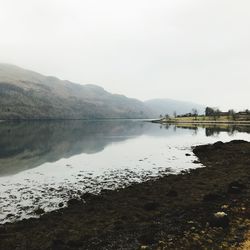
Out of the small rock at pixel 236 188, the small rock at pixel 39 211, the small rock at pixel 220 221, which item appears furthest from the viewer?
the small rock at pixel 236 188

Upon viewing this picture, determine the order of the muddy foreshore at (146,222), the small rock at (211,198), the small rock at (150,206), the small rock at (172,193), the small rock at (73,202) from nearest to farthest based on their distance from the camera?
the muddy foreshore at (146,222), the small rock at (150,206), the small rock at (211,198), the small rock at (73,202), the small rock at (172,193)

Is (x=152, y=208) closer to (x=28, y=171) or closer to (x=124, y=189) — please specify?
(x=124, y=189)

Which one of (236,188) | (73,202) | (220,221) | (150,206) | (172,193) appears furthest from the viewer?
(172,193)

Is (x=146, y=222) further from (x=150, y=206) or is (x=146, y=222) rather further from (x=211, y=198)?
(x=211, y=198)

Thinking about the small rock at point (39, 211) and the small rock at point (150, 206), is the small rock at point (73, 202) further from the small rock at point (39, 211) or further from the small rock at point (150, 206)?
the small rock at point (150, 206)

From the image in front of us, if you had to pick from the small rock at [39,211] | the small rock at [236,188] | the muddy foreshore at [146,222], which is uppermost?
the small rock at [236,188]

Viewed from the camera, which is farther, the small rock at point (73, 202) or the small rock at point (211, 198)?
the small rock at point (73, 202)

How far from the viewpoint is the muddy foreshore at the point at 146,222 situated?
23.1 metres

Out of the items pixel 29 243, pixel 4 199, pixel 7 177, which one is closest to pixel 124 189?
pixel 4 199

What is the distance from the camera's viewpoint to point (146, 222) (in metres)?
28.0

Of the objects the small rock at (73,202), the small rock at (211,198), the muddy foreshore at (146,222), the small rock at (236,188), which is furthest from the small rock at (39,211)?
the small rock at (236,188)

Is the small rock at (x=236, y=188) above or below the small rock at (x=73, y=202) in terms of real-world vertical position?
above

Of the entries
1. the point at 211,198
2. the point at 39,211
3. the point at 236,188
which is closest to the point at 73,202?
the point at 39,211

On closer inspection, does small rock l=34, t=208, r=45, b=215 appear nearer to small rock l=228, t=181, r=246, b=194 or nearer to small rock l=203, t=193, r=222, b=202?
small rock l=203, t=193, r=222, b=202
